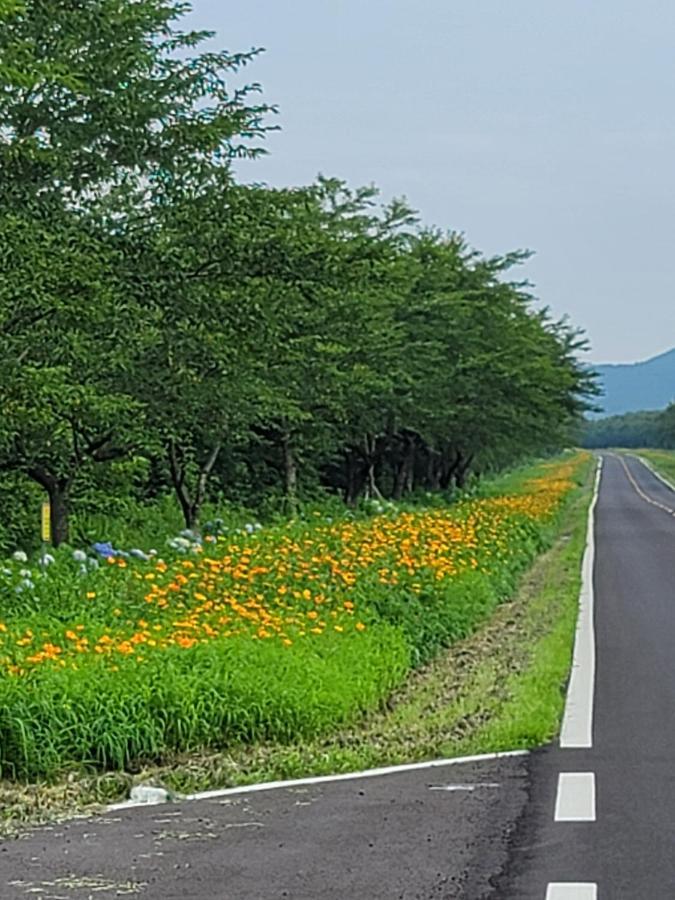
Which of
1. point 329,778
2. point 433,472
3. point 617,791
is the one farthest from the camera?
point 433,472

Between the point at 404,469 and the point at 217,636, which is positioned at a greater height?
the point at 404,469

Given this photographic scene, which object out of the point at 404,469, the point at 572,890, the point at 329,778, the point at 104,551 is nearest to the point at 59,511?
the point at 104,551

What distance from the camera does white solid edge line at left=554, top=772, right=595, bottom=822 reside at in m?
6.47

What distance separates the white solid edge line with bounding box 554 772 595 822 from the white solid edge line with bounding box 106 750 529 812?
589 millimetres

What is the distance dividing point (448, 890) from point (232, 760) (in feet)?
9.18

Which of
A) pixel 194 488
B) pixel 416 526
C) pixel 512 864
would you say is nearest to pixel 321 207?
pixel 194 488

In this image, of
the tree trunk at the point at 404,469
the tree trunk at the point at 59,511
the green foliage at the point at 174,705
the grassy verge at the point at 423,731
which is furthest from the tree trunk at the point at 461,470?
the green foliage at the point at 174,705

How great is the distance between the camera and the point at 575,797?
6.89 m

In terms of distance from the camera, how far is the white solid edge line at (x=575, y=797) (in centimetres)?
647

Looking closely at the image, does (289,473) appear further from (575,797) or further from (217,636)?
(575,797)

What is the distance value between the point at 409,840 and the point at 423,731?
2.64 meters

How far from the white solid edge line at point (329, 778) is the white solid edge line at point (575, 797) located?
589mm

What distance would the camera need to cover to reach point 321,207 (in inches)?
1004

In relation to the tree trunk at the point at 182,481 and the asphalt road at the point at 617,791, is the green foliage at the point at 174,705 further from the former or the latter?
the tree trunk at the point at 182,481
